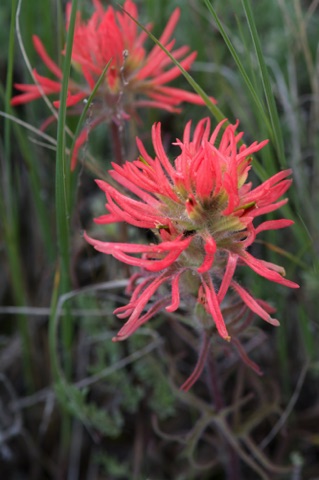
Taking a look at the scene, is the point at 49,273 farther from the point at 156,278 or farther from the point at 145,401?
the point at 156,278

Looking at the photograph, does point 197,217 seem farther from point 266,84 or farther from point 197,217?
point 266,84

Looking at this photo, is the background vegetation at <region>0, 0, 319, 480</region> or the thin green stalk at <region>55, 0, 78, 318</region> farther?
the background vegetation at <region>0, 0, 319, 480</region>

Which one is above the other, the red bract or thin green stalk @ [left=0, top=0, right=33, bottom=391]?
the red bract

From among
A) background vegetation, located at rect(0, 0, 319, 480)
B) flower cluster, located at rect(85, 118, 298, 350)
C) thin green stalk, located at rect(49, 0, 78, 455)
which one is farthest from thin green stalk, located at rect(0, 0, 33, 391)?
flower cluster, located at rect(85, 118, 298, 350)

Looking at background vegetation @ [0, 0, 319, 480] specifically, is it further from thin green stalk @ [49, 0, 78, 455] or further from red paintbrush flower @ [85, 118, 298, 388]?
red paintbrush flower @ [85, 118, 298, 388]

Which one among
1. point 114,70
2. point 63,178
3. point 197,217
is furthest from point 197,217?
point 114,70

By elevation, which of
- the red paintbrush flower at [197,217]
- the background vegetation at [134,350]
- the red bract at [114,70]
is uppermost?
the red bract at [114,70]

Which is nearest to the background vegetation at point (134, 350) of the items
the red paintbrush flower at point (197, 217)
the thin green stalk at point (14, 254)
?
the thin green stalk at point (14, 254)

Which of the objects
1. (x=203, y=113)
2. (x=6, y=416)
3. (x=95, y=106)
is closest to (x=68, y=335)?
(x=6, y=416)

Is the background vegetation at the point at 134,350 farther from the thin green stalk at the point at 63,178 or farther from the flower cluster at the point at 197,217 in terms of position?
the flower cluster at the point at 197,217
